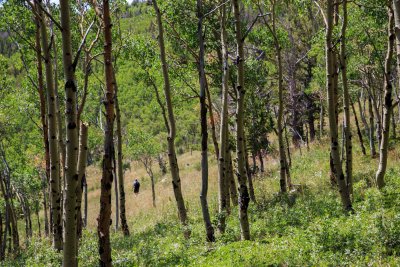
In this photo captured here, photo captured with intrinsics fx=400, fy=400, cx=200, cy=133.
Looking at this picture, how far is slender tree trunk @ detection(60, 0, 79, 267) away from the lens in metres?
4.60

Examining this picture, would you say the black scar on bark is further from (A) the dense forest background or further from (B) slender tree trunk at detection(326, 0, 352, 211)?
(B) slender tree trunk at detection(326, 0, 352, 211)

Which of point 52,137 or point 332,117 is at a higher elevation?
point 52,137

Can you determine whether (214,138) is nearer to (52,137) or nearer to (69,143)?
(52,137)

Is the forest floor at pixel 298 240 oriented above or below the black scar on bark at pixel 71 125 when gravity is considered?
below

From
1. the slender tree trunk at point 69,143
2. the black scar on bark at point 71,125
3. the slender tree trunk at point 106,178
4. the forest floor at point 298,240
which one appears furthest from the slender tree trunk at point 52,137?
the black scar on bark at point 71,125

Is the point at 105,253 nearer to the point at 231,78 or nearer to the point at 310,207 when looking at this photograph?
the point at 310,207

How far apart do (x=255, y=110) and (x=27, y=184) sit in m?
20.0

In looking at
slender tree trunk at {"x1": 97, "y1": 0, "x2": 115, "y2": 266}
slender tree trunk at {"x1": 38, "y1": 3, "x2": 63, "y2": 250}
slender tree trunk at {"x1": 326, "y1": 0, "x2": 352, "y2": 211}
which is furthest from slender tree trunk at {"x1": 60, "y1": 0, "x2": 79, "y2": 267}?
slender tree trunk at {"x1": 326, "y1": 0, "x2": 352, "y2": 211}

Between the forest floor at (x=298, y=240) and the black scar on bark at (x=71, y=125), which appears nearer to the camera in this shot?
the black scar on bark at (x=71, y=125)

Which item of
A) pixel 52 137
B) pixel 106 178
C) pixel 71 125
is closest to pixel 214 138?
pixel 52 137

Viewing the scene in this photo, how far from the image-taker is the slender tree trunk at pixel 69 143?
15.1 ft

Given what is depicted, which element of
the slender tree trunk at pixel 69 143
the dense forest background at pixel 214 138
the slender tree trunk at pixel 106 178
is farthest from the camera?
the dense forest background at pixel 214 138

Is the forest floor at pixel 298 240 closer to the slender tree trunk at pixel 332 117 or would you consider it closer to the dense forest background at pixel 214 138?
the dense forest background at pixel 214 138

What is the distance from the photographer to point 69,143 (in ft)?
15.2
